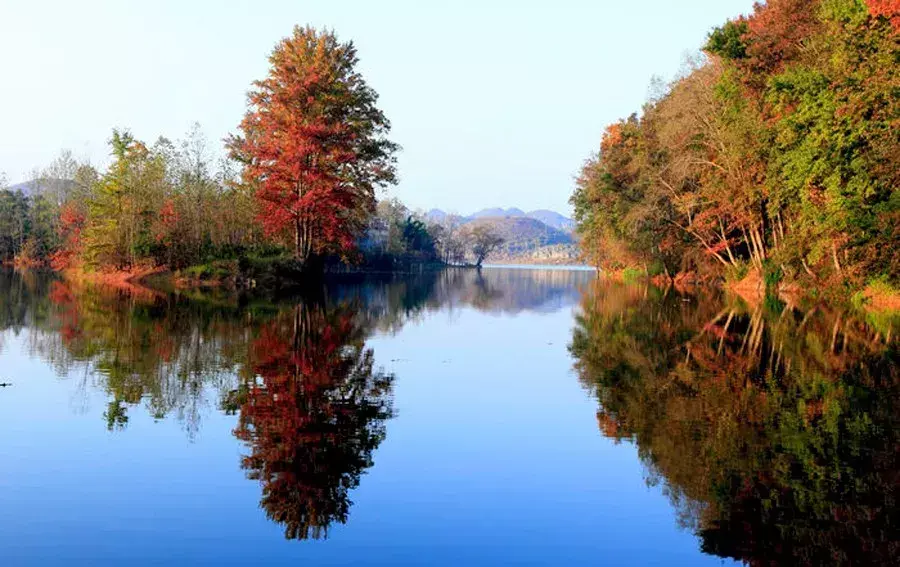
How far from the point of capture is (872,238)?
28.1 meters

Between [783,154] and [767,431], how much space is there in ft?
84.2

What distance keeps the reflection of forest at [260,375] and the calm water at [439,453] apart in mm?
57

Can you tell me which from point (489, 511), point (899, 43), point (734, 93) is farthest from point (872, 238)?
point (489, 511)

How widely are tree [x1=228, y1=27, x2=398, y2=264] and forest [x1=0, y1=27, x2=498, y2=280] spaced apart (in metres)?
0.07

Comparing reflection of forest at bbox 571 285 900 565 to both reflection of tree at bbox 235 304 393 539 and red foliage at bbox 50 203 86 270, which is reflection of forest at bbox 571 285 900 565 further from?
red foliage at bbox 50 203 86 270

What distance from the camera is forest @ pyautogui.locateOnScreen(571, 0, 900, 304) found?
26922 millimetres

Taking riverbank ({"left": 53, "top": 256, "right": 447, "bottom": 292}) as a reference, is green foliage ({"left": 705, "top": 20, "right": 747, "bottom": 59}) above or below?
above

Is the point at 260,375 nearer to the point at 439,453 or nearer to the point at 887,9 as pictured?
the point at 439,453

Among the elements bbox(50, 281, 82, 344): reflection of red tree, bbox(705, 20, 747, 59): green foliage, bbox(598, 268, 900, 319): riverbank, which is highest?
bbox(705, 20, 747, 59): green foliage

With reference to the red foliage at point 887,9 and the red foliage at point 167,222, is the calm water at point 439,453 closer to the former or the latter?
the red foliage at point 887,9

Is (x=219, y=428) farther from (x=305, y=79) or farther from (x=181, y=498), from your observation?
(x=305, y=79)

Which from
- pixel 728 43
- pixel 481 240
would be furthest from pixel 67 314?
pixel 481 240

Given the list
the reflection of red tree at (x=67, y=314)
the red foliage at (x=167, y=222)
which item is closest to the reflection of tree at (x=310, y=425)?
the reflection of red tree at (x=67, y=314)

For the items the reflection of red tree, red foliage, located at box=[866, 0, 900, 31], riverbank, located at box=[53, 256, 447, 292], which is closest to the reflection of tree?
the reflection of red tree
